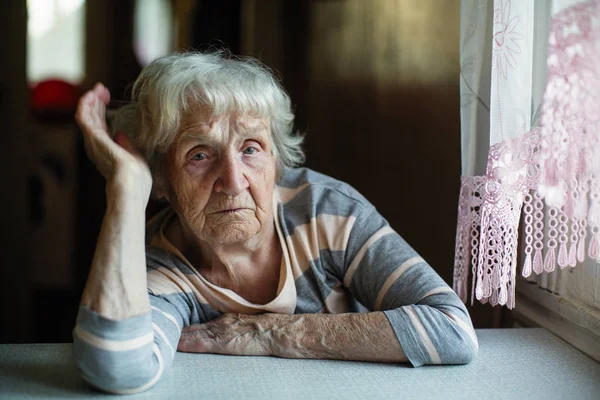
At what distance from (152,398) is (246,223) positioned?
17.3 inches

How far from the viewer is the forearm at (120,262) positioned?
1250mm

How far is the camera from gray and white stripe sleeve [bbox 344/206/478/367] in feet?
4.55

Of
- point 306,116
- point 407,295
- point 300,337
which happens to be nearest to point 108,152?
point 300,337

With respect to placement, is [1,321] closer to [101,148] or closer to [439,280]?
[101,148]

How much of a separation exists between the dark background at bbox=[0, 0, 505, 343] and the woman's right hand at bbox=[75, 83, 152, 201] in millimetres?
423

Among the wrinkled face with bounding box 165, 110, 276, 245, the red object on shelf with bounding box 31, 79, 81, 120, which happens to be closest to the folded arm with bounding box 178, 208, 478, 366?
the wrinkled face with bounding box 165, 110, 276, 245

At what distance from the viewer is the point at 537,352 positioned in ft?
5.03

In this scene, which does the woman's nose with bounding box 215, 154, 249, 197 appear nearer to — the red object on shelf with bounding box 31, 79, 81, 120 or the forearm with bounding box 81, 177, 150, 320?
the forearm with bounding box 81, 177, 150, 320

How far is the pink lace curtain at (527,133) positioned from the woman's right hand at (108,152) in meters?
0.70

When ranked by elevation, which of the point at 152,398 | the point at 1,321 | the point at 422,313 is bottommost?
the point at 1,321

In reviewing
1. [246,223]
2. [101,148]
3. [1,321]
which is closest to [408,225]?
[246,223]

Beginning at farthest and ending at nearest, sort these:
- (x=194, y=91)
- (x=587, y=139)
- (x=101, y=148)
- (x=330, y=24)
A: (x=330, y=24) < (x=194, y=91) < (x=101, y=148) < (x=587, y=139)

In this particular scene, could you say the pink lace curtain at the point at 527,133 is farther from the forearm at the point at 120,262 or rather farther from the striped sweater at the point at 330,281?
the forearm at the point at 120,262

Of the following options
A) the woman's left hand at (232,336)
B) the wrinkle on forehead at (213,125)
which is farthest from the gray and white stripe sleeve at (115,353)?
the wrinkle on forehead at (213,125)
